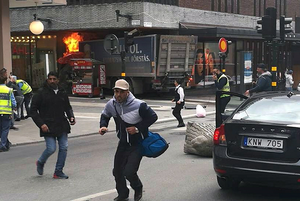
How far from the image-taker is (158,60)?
2412 centimetres

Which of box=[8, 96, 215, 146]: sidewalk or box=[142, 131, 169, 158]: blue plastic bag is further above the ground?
box=[142, 131, 169, 158]: blue plastic bag

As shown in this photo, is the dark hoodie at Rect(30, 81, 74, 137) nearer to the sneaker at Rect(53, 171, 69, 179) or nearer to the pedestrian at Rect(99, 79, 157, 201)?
the sneaker at Rect(53, 171, 69, 179)

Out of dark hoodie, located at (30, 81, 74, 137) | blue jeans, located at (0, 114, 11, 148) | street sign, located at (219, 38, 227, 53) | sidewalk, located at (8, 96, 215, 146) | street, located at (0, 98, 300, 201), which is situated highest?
street sign, located at (219, 38, 227, 53)

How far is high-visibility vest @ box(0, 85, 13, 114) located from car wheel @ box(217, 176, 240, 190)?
559cm

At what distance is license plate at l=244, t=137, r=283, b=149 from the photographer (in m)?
5.63

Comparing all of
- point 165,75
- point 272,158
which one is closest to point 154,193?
point 272,158

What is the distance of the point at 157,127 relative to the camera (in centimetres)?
1500

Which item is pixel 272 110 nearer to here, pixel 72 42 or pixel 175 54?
pixel 175 54

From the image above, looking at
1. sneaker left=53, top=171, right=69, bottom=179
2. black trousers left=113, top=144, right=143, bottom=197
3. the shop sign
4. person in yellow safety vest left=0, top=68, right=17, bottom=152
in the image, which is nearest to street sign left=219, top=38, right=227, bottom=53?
the shop sign

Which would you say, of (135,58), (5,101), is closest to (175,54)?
(135,58)

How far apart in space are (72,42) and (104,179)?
77.4 feet

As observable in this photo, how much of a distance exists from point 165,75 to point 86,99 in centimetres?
455

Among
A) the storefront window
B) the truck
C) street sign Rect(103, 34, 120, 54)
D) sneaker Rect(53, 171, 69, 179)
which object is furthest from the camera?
the storefront window

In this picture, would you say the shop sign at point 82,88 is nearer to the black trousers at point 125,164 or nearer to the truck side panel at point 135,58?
the truck side panel at point 135,58
